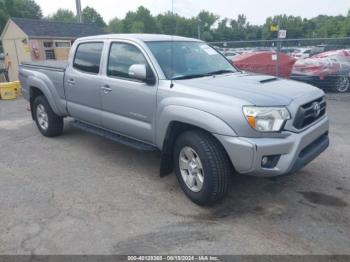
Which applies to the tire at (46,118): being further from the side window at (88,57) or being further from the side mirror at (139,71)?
the side mirror at (139,71)

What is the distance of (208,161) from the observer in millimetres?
3510

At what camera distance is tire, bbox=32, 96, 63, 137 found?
20.8 ft

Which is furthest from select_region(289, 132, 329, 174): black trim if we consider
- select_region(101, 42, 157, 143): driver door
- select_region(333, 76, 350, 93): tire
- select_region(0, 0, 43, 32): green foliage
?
select_region(0, 0, 43, 32): green foliage

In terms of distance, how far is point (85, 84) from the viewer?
519 centimetres

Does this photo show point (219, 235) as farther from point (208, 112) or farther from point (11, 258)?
point (11, 258)

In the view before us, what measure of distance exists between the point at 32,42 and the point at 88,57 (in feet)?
47.0

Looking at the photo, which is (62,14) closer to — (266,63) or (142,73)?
(266,63)

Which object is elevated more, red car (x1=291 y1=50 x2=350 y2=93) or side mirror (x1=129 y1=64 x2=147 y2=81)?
side mirror (x1=129 y1=64 x2=147 y2=81)

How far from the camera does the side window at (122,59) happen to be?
4477 millimetres

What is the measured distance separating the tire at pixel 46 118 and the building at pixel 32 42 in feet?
40.0

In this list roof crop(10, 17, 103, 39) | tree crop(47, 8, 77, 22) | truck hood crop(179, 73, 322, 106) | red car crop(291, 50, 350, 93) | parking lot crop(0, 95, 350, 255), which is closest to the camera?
parking lot crop(0, 95, 350, 255)

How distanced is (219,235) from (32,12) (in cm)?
6996

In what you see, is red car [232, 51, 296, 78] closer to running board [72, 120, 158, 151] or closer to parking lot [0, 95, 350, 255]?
parking lot [0, 95, 350, 255]

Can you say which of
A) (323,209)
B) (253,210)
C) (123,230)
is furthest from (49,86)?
(323,209)
